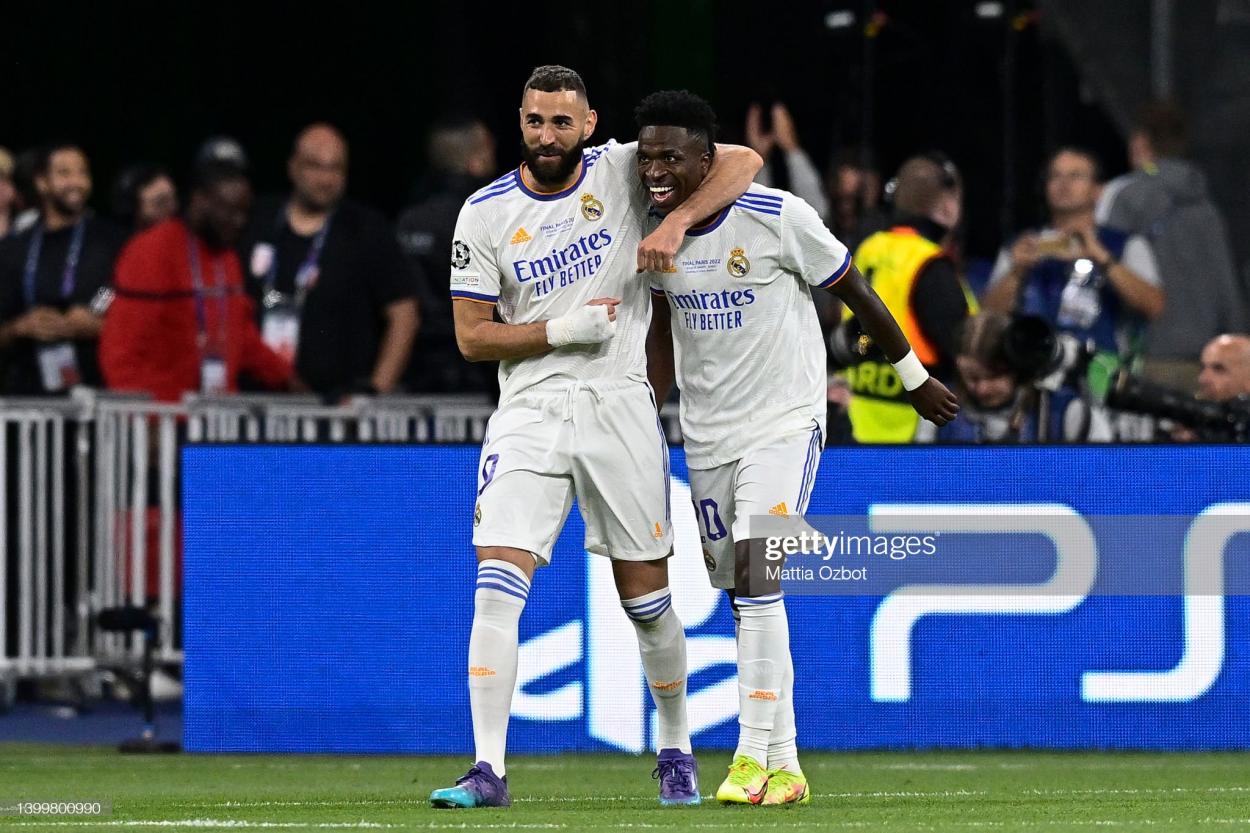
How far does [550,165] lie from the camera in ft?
24.6

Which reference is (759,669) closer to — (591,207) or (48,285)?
(591,207)

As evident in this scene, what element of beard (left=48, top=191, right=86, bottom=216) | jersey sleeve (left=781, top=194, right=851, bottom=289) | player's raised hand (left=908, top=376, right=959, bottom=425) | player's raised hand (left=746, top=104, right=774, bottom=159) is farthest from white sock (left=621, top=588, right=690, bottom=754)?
beard (left=48, top=191, right=86, bottom=216)

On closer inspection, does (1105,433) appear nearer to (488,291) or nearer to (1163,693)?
(1163,693)

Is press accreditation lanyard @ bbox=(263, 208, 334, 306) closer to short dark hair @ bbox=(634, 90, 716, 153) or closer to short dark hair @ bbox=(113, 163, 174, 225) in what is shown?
short dark hair @ bbox=(113, 163, 174, 225)

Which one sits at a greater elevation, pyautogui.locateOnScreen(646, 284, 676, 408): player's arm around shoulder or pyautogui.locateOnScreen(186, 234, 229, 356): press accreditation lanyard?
pyautogui.locateOnScreen(186, 234, 229, 356): press accreditation lanyard

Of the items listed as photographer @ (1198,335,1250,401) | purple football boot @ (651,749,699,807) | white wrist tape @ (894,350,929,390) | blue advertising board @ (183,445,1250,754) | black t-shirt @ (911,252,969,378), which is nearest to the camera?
purple football boot @ (651,749,699,807)

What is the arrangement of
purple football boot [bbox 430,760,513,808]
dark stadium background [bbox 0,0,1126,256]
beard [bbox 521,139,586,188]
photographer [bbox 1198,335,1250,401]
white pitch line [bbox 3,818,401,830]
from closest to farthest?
A: white pitch line [bbox 3,818,401,830]
purple football boot [bbox 430,760,513,808]
beard [bbox 521,139,586,188]
photographer [bbox 1198,335,1250,401]
dark stadium background [bbox 0,0,1126,256]

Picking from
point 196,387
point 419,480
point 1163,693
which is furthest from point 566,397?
point 196,387

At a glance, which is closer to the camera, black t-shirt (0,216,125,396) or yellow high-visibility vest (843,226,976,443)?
yellow high-visibility vest (843,226,976,443)

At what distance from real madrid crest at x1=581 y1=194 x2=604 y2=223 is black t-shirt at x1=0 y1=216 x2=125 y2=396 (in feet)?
19.3

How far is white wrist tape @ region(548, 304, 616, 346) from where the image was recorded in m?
7.32

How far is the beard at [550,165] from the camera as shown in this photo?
7492 millimetres

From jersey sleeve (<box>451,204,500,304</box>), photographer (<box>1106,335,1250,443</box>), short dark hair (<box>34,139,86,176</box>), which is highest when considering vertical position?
short dark hair (<box>34,139,86,176</box>)

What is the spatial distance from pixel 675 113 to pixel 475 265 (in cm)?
75
